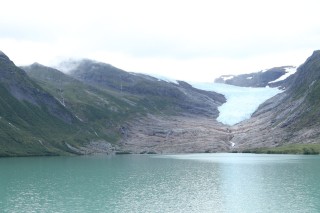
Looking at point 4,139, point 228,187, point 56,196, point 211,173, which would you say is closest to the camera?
point 56,196

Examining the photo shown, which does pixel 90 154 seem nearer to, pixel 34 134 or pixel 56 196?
pixel 34 134

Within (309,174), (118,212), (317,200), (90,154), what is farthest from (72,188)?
(90,154)

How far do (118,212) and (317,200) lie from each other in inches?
1111

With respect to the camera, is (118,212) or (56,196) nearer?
(118,212)

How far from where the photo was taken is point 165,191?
74.2 metres

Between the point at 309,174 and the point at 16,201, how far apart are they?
194 ft

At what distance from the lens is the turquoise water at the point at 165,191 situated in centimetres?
6058

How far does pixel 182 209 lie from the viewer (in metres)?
59.2

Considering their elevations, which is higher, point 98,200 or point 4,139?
point 4,139

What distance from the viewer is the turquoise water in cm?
6058

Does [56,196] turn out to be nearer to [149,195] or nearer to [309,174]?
[149,195]

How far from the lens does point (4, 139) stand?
17312 cm

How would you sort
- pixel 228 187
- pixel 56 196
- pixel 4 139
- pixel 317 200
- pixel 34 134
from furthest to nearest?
pixel 34 134
pixel 4 139
pixel 228 187
pixel 56 196
pixel 317 200

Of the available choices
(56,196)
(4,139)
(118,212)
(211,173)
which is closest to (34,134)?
(4,139)
